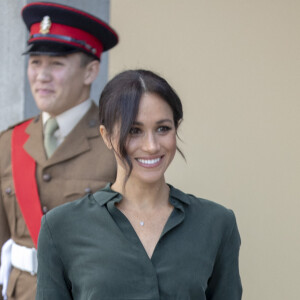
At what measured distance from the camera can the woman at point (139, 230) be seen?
6.48ft

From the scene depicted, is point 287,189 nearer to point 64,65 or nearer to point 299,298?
point 299,298

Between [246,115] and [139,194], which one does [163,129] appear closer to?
[139,194]

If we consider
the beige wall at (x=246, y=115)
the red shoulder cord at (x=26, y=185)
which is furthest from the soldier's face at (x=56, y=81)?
the beige wall at (x=246, y=115)

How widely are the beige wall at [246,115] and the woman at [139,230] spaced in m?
1.07

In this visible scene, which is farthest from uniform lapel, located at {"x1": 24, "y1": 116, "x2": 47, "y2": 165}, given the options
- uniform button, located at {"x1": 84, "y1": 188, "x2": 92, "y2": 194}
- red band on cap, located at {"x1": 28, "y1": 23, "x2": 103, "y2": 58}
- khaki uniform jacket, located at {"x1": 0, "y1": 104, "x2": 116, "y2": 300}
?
red band on cap, located at {"x1": 28, "y1": 23, "x2": 103, "y2": 58}

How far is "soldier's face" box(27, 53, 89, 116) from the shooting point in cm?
304

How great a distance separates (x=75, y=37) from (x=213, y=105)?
→ 735 mm

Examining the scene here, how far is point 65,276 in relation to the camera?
6.83 ft

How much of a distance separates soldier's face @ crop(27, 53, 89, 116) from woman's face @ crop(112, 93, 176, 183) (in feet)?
3.50

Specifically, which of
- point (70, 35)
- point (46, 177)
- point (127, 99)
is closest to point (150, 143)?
point (127, 99)

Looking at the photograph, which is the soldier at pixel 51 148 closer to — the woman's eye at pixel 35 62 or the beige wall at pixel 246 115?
the woman's eye at pixel 35 62

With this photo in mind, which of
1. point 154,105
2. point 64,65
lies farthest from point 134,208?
point 64,65

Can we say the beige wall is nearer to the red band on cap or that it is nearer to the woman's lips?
the red band on cap

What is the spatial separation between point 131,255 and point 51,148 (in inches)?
48.0
